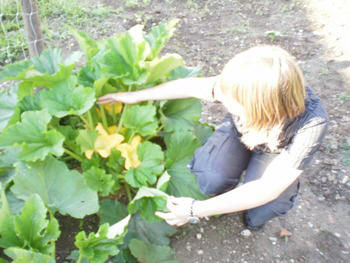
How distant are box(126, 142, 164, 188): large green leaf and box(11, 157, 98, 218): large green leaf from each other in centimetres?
20

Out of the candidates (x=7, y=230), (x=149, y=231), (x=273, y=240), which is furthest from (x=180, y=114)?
(x=7, y=230)

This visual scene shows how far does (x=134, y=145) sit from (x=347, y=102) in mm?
1883

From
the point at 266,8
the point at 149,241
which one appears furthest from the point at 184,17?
the point at 149,241

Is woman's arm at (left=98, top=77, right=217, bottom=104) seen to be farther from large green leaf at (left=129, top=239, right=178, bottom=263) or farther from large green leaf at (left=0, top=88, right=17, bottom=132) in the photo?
large green leaf at (left=129, top=239, right=178, bottom=263)

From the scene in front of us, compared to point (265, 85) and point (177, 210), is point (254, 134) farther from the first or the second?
point (177, 210)

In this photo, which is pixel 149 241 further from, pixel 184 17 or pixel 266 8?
pixel 266 8

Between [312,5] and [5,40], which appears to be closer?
[5,40]

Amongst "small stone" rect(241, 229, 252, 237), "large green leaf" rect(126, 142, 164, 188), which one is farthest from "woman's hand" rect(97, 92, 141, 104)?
"small stone" rect(241, 229, 252, 237)

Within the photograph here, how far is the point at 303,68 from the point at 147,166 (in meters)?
2.08

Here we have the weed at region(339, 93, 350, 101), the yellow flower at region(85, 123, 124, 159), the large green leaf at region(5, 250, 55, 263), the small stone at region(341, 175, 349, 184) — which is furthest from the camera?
the weed at region(339, 93, 350, 101)

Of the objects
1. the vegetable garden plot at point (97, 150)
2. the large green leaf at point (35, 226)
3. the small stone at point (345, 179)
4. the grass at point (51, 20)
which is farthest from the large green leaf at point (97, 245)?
the grass at point (51, 20)

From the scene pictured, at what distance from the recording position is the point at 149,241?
1.86 metres

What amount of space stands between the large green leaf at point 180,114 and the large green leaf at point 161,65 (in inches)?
7.4

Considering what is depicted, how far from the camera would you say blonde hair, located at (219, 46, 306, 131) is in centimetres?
133
